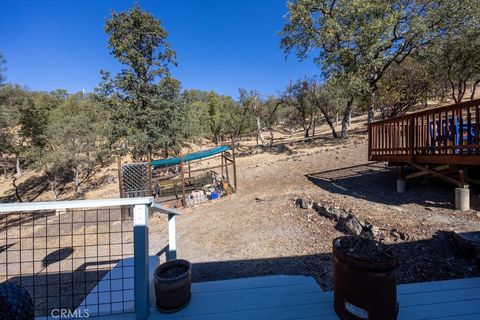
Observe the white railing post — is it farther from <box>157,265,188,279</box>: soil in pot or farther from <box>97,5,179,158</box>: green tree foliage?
<box>97,5,179,158</box>: green tree foliage

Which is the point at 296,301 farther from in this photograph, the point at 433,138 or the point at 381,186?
the point at 381,186

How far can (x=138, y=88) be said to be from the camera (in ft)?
39.5

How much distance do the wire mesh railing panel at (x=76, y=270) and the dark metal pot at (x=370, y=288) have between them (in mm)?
1803

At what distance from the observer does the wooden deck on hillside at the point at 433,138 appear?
167 inches

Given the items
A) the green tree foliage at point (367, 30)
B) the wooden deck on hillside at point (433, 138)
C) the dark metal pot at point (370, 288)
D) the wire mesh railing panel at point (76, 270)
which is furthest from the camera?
the green tree foliage at point (367, 30)

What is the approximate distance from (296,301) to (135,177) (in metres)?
7.88

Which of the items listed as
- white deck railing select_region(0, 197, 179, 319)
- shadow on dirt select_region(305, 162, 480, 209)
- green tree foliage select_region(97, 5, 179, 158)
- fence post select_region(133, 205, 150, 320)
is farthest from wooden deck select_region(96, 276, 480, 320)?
green tree foliage select_region(97, 5, 179, 158)

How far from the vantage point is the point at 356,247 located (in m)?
1.75

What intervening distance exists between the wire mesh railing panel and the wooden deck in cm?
50

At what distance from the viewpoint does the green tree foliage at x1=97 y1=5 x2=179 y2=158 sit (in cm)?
1154

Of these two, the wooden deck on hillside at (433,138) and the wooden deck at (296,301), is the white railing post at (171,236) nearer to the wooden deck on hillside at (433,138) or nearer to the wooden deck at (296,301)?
the wooden deck at (296,301)

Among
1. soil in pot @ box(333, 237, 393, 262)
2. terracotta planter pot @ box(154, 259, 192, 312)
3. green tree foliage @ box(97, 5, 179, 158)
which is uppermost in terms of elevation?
green tree foliage @ box(97, 5, 179, 158)

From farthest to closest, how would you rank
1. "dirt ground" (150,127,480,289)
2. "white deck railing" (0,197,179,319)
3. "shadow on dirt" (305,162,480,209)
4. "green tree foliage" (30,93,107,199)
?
1. "green tree foliage" (30,93,107,199)
2. "shadow on dirt" (305,162,480,209)
3. "dirt ground" (150,127,480,289)
4. "white deck railing" (0,197,179,319)

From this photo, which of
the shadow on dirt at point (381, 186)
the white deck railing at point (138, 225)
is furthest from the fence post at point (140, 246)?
the shadow on dirt at point (381, 186)
